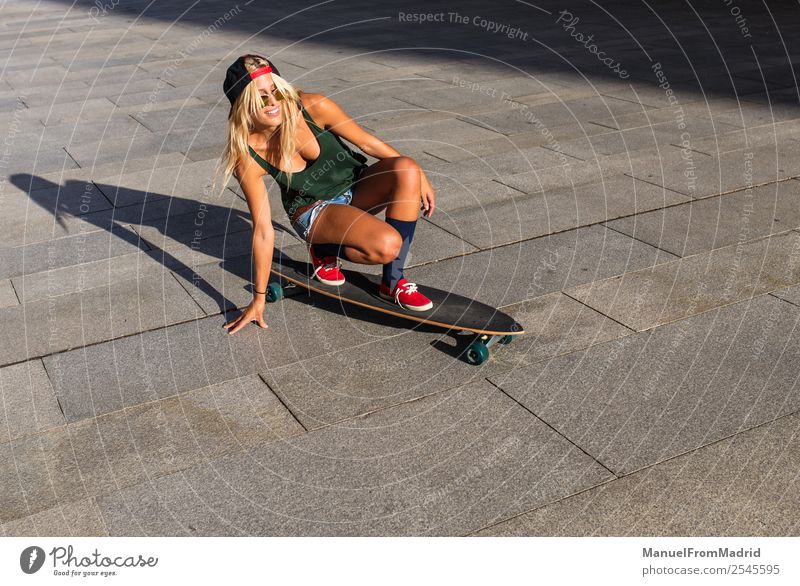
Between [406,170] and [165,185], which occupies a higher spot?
[406,170]

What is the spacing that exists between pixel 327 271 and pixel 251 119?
114cm

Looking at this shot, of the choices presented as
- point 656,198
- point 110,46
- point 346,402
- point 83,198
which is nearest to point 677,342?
point 346,402

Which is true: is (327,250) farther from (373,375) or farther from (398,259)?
(373,375)

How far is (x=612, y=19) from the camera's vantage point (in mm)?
18375

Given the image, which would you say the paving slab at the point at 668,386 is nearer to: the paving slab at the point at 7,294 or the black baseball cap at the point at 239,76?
the black baseball cap at the point at 239,76

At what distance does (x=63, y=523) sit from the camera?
13.4 feet

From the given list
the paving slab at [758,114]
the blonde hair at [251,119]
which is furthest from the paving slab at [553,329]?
the paving slab at [758,114]

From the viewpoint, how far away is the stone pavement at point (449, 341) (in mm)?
4195

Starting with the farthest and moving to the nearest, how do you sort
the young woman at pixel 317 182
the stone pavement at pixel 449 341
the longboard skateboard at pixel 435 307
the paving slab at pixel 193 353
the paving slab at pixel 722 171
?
the paving slab at pixel 722 171 → the young woman at pixel 317 182 → the longboard skateboard at pixel 435 307 → the paving slab at pixel 193 353 → the stone pavement at pixel 449 341

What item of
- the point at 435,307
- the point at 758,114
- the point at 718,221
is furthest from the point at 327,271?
the point at 758,114

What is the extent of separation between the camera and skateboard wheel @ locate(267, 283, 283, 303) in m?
6.20

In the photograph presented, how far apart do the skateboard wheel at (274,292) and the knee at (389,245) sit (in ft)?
2.91

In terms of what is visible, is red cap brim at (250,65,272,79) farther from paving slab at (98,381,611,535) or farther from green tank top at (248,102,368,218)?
paving slab at (98,381,611,535)

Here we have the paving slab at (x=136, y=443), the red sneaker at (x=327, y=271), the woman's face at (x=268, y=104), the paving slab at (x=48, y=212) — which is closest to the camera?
the paving slab at (x=136, y=443)
